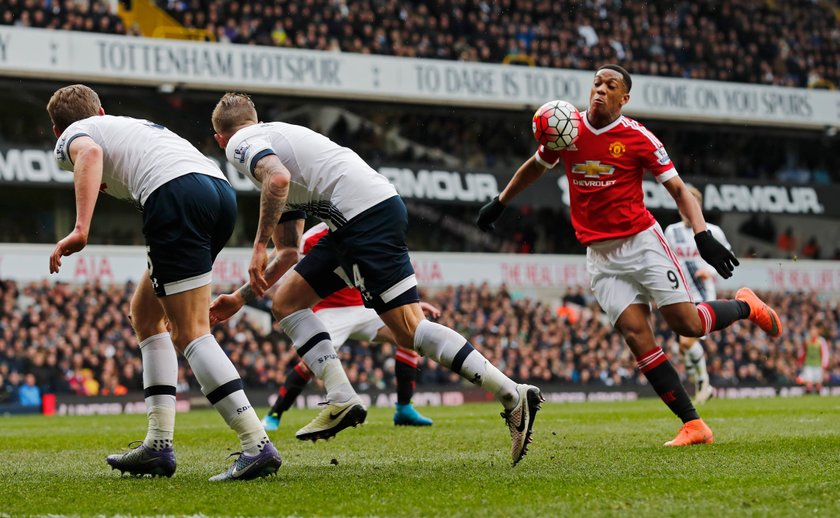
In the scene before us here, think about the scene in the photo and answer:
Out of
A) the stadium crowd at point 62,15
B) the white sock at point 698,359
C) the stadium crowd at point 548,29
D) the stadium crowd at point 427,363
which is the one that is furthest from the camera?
the stadium crowd at point 548,29

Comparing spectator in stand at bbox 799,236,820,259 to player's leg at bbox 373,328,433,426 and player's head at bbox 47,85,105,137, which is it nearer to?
player's leg at bbox 373,328,433,426

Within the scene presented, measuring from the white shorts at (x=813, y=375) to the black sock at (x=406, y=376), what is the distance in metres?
17.1

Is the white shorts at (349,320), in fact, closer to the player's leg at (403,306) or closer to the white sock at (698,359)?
the player's leg at (403,306)

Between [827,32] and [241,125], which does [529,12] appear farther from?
[241,125]

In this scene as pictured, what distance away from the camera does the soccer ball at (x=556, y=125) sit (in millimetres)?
7703

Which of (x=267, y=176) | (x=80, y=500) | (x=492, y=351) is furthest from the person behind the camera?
(x=492, y=351)

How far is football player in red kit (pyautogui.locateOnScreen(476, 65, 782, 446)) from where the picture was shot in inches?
309

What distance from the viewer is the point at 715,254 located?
734 centimetres

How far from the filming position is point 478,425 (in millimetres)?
10938

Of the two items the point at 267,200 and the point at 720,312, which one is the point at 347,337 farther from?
the point at 267,200

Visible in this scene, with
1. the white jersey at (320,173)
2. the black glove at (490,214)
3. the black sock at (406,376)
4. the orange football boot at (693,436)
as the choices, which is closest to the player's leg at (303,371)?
the black sock at (406,376)

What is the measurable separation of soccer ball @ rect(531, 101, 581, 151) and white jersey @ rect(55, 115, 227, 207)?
245cm

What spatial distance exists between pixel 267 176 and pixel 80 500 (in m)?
1.90

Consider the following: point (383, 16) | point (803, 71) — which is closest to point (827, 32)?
point (803, 71)
